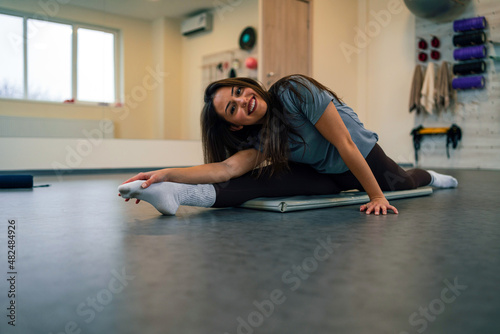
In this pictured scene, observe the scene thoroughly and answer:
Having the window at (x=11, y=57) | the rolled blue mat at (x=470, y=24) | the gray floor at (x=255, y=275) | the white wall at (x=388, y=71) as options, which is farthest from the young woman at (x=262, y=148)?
the white wall at (x=388, y=71)

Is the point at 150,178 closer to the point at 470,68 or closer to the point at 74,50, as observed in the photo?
the point at 74,50

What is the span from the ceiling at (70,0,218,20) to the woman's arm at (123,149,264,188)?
3676mm

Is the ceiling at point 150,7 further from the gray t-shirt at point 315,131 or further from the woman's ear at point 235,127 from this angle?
the gray t-shirt at point 315,131

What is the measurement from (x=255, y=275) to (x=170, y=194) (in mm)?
696

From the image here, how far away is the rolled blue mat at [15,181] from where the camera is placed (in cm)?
257

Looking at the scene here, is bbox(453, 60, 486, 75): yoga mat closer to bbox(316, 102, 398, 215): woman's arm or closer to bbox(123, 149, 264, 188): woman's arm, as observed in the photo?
bbox(316, 102, 398, 215): woman's arm

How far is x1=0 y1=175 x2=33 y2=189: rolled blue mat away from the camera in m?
2.57

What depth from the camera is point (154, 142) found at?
487cm

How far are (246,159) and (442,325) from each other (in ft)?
3.66

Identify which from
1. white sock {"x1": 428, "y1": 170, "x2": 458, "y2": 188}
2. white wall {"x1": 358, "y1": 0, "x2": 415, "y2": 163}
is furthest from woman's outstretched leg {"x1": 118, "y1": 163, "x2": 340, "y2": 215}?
white wall {"x1": 358, "y1": 0, "x2": 415, "y2": 163}

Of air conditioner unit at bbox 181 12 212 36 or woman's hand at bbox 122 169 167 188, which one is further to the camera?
air conditioner unit at bbox 181 12 212 36

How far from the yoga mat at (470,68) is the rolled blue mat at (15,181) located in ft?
16.0

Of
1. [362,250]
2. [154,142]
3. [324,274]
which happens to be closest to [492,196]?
[362,250]


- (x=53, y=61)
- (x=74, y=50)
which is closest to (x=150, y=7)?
(x=74, y=50)
